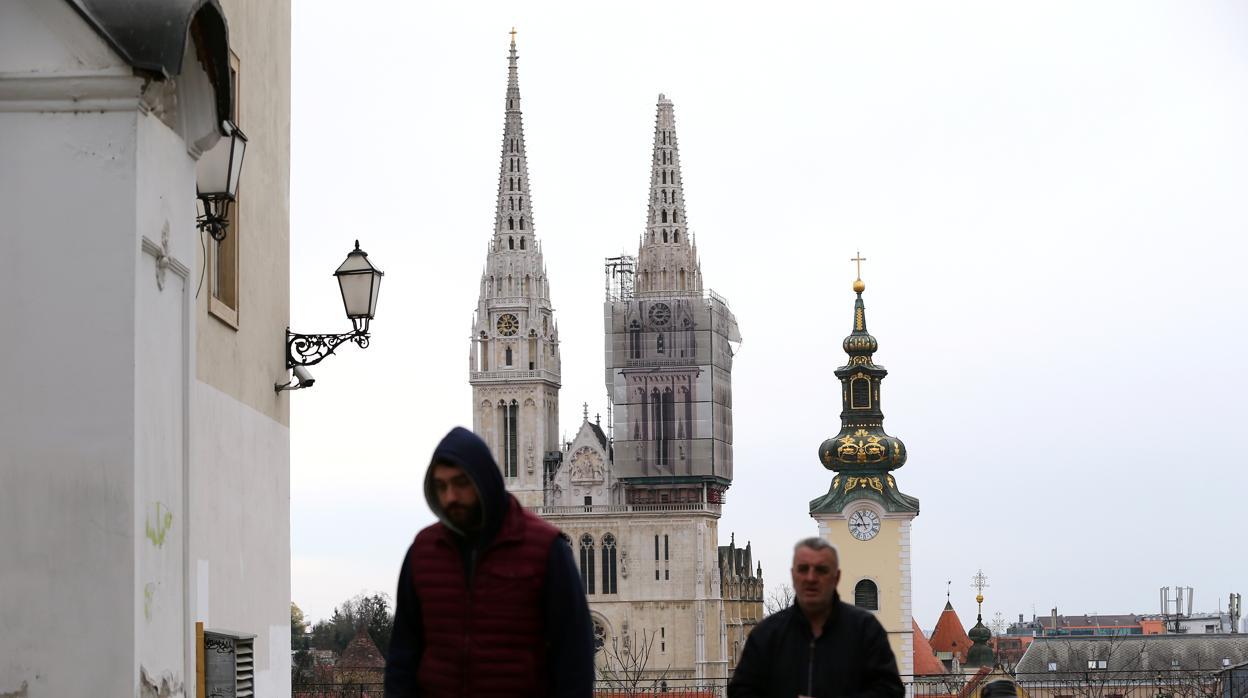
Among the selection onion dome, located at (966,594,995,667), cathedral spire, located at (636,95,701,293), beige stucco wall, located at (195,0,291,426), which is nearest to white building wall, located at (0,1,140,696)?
beige stucco wall, located at (195,0,291,426)

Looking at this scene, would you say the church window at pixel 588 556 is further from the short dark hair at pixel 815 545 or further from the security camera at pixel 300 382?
the short dark hair at pixel 815 545

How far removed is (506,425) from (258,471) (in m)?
104

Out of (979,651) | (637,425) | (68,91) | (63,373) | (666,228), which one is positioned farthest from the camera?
(666,228)

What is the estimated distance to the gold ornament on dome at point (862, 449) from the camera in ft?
311

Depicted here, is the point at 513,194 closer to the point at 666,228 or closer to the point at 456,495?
the point at 666,228

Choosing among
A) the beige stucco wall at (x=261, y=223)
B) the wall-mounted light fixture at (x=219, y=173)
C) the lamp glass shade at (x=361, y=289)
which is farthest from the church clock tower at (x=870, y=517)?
the wall-mounted light fixture at (x=219, y=173)

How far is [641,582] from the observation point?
11494 cm

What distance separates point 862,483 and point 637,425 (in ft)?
58.8

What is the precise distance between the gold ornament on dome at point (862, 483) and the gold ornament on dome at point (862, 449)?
3.05 ft

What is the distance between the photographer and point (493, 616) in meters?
5.31

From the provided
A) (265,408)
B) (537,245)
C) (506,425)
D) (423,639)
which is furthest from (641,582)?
(423,639)

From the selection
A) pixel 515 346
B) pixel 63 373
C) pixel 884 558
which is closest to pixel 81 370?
pixel 63 373

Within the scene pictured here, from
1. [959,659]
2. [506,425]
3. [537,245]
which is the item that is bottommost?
[959,659]

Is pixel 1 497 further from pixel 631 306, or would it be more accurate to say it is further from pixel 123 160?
pixel 631 306
